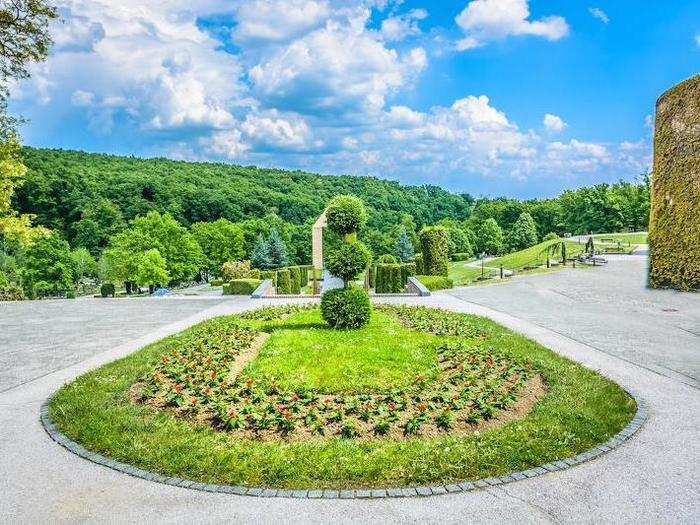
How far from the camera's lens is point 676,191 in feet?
69.9

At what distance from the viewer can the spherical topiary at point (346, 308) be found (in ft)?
43.9

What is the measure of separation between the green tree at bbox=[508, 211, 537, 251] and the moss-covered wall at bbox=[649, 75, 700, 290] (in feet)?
176

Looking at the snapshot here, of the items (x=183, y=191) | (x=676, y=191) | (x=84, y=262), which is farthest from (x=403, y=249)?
(x=676, y=191)

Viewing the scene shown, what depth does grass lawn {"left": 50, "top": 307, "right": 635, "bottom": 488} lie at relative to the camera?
6.16 meters

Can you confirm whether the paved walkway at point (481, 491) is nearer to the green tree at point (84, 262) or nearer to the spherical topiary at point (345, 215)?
the spherical topiary at point (345, 215)

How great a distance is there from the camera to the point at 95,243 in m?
68.8

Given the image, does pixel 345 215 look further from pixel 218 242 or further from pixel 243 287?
pixel 218 242

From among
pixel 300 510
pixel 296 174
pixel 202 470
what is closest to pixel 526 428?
pixel 300 510

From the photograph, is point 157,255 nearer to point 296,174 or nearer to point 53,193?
point 53,193

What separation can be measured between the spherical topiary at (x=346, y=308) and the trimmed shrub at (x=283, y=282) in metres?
17.9

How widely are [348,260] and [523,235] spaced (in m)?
66.9

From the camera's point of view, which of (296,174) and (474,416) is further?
(296,174)

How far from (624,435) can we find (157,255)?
4879 centimetres

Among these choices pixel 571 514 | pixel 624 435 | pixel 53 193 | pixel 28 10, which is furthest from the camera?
pixel 53 193
